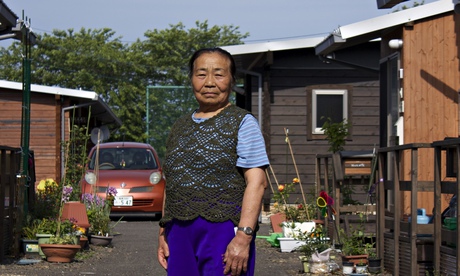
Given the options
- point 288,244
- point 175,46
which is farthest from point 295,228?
point 175,46

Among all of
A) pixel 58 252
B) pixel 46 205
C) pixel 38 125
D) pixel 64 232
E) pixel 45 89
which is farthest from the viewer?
pixel 38 125

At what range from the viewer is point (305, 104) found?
22.5 meters

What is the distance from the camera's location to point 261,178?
4.66 meters

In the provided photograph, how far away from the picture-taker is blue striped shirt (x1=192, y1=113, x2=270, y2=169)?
4.66 meters

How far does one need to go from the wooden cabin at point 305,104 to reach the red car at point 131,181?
2.89 metres

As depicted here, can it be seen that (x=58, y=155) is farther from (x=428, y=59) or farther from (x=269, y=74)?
(x=428, y=59)

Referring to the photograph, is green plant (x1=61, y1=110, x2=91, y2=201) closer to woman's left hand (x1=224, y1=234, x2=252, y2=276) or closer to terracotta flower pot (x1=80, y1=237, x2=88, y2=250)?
terracotta flower pot (x1=80, y1=237, x2=88, y2=250)

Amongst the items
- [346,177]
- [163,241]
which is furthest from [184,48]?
[163,241]

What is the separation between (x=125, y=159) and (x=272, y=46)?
149 inches

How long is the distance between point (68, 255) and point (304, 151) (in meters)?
11.8

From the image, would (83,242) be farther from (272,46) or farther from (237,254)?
(272,46)

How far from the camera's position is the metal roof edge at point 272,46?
69.8 feet

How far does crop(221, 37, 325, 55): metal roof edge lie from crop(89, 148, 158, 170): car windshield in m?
2.73

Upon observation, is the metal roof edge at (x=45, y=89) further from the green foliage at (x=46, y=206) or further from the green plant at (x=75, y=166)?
the green foliage at (x=46, y=206)
